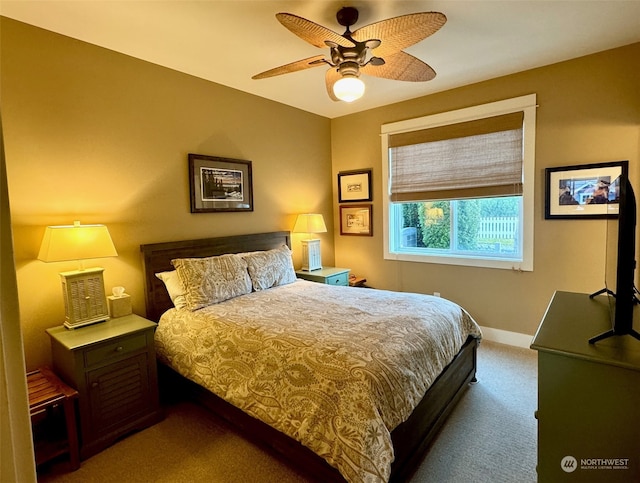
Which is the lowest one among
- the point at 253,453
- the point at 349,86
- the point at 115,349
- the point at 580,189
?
the point at 253,453

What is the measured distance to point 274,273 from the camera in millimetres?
3350

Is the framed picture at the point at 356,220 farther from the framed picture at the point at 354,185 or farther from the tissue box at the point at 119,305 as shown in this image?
the tissue box at the point at 119,305

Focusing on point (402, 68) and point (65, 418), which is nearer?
point (65, 418)

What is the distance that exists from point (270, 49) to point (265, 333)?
2.19 meters

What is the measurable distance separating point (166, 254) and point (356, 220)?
2.55 meters

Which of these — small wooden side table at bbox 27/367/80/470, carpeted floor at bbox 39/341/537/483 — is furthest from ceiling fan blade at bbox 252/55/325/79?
carpeted floor at bbox 39/341/537/483

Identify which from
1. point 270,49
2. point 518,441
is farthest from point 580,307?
point 270,49

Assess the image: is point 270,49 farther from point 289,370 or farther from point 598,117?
point 598,117

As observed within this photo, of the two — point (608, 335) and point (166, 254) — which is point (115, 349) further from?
point (608, 335)

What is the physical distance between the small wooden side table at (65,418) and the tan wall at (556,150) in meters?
3.48

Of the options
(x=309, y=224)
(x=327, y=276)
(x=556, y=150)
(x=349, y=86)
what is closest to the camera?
(x=349, y=86)

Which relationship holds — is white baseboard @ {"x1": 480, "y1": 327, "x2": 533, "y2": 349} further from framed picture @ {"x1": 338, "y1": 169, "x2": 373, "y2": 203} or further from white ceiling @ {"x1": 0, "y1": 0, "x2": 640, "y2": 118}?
white ceiling @ {"x1": 0, "y1": 0, "x2": 640, "y2": 118}

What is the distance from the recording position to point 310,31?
5.83 ft

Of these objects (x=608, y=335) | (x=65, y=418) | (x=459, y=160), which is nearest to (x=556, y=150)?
(x=459, y=160)
